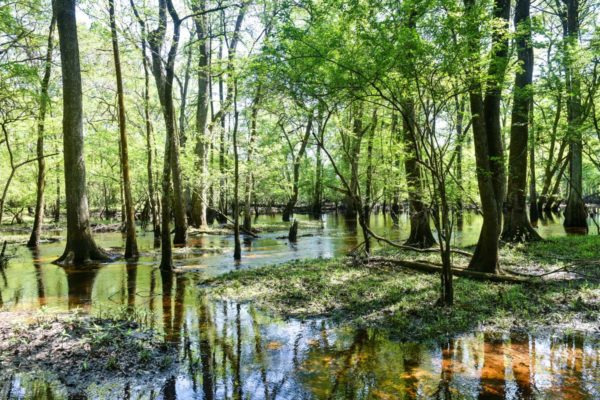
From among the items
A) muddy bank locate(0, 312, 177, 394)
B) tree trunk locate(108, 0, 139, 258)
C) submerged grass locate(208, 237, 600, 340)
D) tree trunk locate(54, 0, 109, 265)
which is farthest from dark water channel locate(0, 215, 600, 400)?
tree trunk locate(108, 0, 139, 258)

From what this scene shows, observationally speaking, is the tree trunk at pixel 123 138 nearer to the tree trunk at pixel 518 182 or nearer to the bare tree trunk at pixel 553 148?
the tree trunk at pixel 518 182

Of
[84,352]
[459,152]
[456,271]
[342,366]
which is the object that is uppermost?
[459,152]

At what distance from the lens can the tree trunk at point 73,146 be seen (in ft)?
43.9

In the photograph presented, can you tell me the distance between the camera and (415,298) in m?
7.90

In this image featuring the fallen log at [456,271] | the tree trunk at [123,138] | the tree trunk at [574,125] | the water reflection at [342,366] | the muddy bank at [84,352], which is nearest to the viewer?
the water reflection at [342,366]

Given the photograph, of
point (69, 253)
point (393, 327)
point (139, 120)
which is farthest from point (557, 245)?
point (139, 120)

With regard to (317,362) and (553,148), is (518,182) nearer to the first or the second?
(553,148)

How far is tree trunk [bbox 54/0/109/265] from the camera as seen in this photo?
13.4 m

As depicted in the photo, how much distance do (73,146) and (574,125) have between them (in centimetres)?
1591

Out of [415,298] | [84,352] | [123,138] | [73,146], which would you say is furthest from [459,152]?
[84,352]

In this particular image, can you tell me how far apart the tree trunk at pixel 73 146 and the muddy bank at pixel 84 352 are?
748cm

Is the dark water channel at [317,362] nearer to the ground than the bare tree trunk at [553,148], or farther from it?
nearer to the ground

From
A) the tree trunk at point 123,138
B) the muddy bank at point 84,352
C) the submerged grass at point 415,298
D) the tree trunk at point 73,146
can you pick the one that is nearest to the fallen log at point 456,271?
the submerged grass at point 415,298

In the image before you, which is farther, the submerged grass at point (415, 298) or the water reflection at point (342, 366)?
the submerged grass at point (415, 298)
